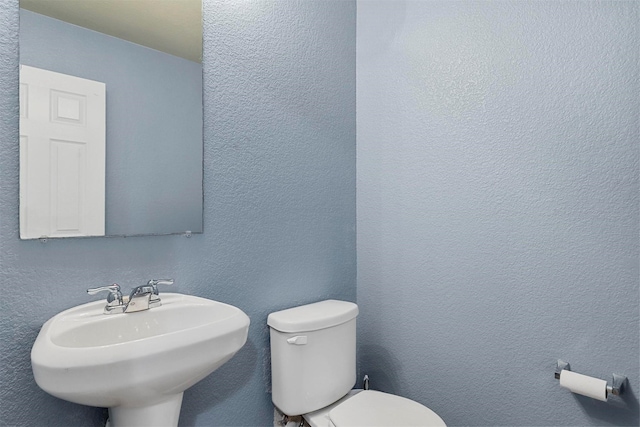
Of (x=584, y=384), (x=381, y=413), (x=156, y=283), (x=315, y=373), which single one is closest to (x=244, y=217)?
(x=156, y=283)

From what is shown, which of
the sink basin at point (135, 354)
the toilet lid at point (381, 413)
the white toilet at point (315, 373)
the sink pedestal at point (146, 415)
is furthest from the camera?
the white toilet at point (315, 373)

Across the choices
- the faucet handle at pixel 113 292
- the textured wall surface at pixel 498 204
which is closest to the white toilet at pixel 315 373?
the textured wall surface at pixel 498 204

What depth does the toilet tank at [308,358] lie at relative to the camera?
1.39 metres

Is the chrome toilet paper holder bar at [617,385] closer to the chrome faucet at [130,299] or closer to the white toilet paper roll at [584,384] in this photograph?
the white toilet paper roll at [584,384]

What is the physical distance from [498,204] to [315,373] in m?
0.95

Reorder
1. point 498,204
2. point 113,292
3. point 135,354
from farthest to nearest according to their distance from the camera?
1. point 498,204
2. point 113,292
3. point 135,354

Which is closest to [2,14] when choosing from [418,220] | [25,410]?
[25,410]

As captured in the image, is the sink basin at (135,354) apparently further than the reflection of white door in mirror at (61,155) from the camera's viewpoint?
No

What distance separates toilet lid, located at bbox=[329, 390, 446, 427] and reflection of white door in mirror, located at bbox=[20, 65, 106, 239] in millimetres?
1002

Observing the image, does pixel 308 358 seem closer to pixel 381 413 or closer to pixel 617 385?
pixel 381 413

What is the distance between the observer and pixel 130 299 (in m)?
1.10

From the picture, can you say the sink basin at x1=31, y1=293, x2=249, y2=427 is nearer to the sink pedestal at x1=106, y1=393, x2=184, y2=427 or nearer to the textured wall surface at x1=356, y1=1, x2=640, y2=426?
the sink pedestal at x1=106, y1=393, x2=184, y2=427

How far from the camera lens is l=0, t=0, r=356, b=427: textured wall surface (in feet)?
3.23

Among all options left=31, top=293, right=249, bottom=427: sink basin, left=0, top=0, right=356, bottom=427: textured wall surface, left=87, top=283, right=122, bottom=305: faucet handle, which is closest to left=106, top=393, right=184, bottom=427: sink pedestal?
left=31, top=293, right=249, bottom=427: sink basin
